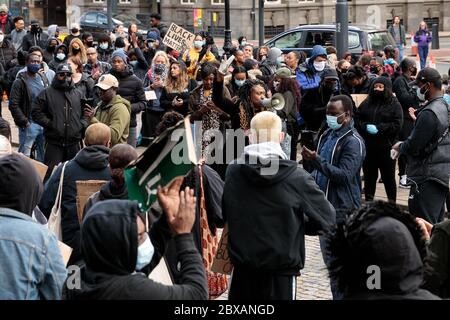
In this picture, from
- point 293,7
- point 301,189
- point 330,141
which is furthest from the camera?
point 293,7

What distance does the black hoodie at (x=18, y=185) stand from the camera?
4.93 metres

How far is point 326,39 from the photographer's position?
23750mm

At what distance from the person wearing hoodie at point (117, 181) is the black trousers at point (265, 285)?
3.23 ft

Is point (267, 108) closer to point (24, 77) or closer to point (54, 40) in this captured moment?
point (24, 77)

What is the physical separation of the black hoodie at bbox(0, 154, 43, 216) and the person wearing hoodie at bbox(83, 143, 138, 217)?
4.54 ft

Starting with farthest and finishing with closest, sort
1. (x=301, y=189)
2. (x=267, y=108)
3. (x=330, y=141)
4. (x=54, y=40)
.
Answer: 1. (x=54, y=40)
2. (x=267, y=108)
3. (x=330, y=141)
4. (x=301, y=189)

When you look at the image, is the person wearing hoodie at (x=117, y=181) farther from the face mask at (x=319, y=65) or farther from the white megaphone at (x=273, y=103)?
the face mask at (x=319, y=65)

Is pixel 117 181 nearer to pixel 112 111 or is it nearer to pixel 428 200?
pixel 428 200

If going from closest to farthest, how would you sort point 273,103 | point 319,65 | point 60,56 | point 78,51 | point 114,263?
point 114,263 < point 273,103 < point 319,65 < point 78,51 < point 60,56

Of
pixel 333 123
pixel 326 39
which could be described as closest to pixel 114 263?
pixel 333 123

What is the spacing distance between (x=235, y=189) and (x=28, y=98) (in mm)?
7660

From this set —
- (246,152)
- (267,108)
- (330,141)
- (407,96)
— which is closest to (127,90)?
(267,108)

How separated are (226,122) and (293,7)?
35452mm
